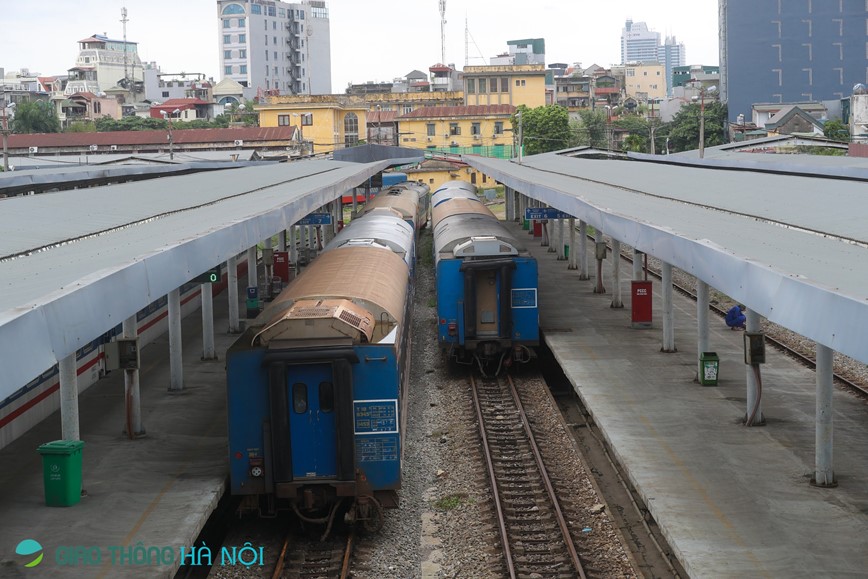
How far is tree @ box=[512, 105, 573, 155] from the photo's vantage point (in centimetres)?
8131

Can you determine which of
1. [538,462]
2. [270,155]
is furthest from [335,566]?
[270,155]

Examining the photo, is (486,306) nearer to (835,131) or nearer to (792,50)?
(835,131)

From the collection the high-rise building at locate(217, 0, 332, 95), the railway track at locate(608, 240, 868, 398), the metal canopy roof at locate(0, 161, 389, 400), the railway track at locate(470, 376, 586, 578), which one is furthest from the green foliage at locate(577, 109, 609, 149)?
the railway track at locate(470, 376, 586, 578)

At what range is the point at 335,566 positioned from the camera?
11.1 m

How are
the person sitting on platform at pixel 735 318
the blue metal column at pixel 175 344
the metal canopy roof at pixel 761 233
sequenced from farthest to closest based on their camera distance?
the person sitting on platform at pixel 735 318
the blue metal column at pixel 175 344
the metal canopy roof at pixel 761 233


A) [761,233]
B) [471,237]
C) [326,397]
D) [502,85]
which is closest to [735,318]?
[471,237]

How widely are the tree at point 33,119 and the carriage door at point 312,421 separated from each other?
9003 cm

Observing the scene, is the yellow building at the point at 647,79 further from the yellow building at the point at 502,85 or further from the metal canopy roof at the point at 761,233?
the metal canopy roof at the point at 761,233

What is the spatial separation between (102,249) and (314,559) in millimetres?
4392

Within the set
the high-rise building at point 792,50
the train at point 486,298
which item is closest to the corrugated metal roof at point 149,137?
the high-rise building at point 792,50

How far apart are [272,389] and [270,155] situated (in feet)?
175

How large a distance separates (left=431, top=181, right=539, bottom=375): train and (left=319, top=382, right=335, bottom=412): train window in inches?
316

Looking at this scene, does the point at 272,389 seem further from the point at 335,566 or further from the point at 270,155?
the point at 270,155

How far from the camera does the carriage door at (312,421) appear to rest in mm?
10984
